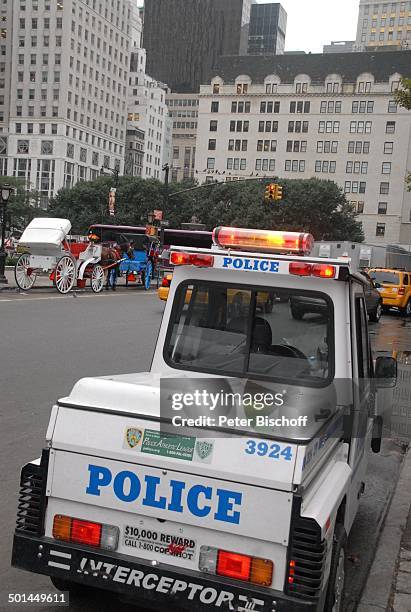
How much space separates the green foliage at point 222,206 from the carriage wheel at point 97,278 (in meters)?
49.1

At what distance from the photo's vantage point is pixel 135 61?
15262 centimetres

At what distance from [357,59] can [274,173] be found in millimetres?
22787

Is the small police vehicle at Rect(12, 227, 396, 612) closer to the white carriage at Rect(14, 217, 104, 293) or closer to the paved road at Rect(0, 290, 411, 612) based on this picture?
the paved road at Rect(0, 290, 411, 612)

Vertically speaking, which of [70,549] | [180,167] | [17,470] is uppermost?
[180,167]

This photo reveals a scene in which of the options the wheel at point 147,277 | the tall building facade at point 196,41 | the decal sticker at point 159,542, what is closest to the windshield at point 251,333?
the decal sticker at point 159,542

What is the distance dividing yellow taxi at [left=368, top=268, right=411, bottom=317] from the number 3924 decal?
23.1m

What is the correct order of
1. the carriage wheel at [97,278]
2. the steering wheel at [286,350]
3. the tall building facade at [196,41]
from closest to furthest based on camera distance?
the steering wheel at [286,350] → the carriage wheel at [97,278] → the tall building facade at [196,41]

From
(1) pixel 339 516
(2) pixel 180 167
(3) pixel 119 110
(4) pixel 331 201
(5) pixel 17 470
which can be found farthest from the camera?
(2) pixel 180 167

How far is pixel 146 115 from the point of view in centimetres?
15200

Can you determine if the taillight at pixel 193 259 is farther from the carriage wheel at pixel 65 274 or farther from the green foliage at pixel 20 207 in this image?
the green foliage at pixel 20 207

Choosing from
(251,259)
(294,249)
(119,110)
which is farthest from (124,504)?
(119,110)

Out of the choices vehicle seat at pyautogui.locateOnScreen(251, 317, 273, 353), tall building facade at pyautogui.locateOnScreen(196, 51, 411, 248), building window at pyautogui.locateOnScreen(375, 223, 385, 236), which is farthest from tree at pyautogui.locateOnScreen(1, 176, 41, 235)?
vehicle seat at pyautogui.locateOnScreen(251, 317, 273, 353)

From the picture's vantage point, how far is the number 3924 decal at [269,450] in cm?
277

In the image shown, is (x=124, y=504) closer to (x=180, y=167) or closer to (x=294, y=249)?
(x=294, y=249)
